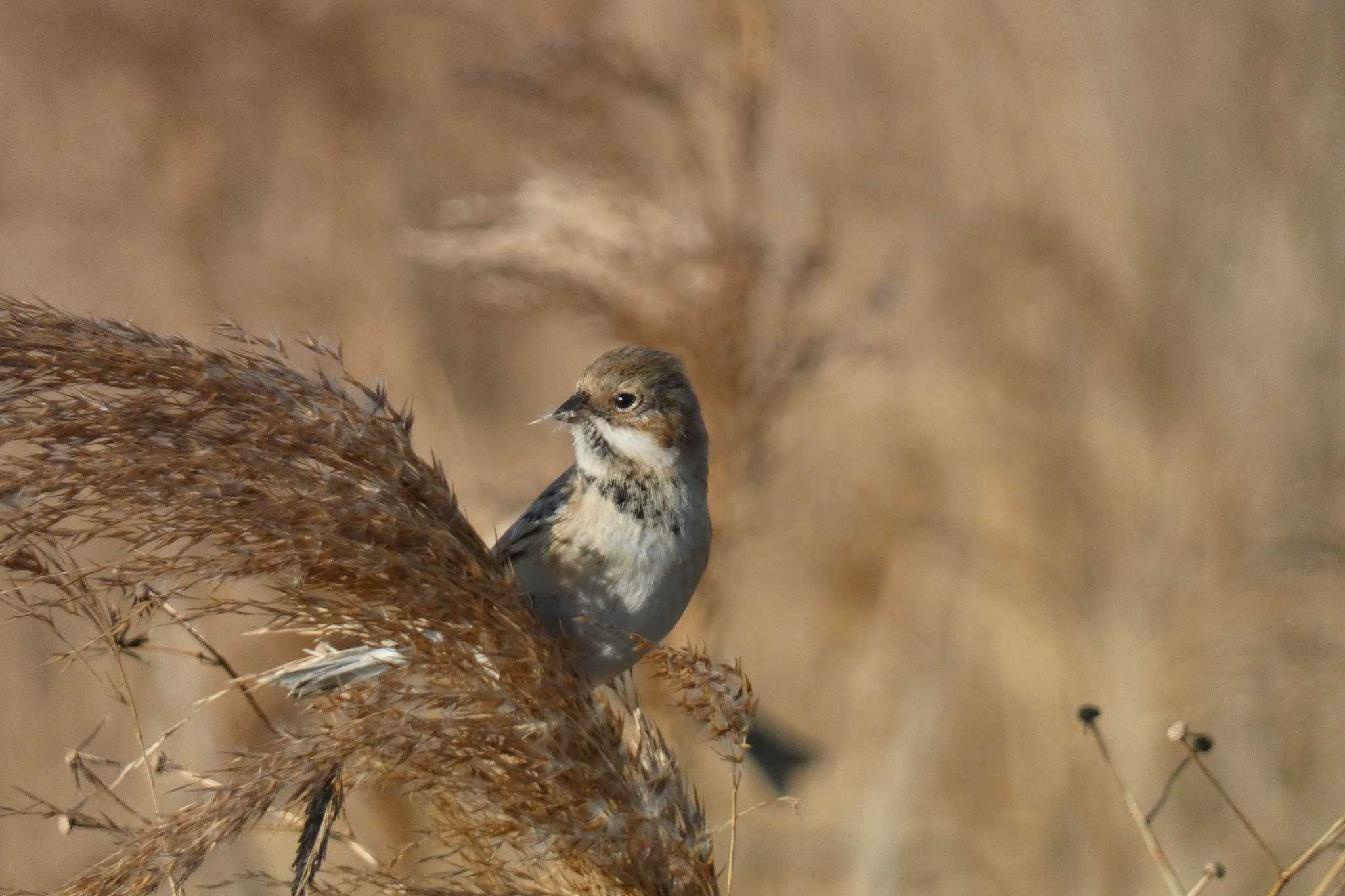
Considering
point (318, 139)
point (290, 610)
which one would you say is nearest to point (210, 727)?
point (290, 610)

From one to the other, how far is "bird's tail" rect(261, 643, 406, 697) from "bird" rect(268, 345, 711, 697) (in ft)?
1.29

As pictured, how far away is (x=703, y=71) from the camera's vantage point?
284 cm

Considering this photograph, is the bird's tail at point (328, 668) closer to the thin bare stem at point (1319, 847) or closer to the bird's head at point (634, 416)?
the bird's head at point (634, 416)

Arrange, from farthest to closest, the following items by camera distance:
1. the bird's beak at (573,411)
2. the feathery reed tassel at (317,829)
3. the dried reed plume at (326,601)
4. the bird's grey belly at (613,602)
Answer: the bird's beak at (573,411) → the bird's grey belly at (613,602) → the dried reed plume at (326,601) → the feathery reed tassel at (317,829)

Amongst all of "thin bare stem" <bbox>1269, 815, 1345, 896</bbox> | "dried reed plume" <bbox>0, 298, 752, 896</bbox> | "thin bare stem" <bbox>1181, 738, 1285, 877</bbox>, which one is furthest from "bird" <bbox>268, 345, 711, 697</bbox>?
"thin bare stem" <bbox>1269, 815, 1345, 896</bbox>

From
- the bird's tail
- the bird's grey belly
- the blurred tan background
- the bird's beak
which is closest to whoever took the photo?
the bird's tail

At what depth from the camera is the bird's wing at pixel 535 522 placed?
2.53 meters

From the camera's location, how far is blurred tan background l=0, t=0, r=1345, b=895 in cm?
283

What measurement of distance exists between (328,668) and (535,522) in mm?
697

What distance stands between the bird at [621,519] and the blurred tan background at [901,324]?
0.21 metres

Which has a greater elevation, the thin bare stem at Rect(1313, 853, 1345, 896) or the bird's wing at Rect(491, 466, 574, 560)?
the bird's wing at Rect(491, 466, 574, 560)

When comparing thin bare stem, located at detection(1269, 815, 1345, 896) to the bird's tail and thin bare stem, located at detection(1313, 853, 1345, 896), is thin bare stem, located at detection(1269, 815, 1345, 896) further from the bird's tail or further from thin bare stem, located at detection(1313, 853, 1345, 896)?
the bird's tail

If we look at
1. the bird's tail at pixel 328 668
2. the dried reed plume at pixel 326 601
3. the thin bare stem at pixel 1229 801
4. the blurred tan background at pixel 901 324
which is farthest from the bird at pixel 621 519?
the thin bare stem at pixel 1229 801

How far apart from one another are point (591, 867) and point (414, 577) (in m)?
0.45
